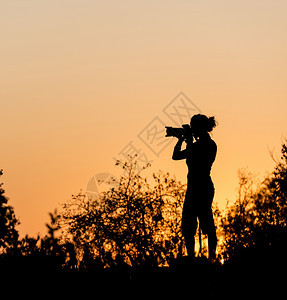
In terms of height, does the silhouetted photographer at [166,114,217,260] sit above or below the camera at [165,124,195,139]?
below

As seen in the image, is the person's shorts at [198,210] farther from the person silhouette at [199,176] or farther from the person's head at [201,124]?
the person's head at [201,124]

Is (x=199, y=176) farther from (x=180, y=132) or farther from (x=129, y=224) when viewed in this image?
(x=129, y=224)

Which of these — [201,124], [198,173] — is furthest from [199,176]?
[201,124]

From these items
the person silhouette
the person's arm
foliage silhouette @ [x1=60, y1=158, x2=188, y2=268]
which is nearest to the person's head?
the person silhouette

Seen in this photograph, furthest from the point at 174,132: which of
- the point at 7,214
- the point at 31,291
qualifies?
the point at 7,214

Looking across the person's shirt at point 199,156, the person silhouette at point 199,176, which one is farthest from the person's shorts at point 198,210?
the person's shirt at point 199,156

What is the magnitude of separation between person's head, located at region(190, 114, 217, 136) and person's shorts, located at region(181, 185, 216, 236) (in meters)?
1.08

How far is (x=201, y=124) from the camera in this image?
1180 centimetres

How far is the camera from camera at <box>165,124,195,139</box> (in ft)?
39.6

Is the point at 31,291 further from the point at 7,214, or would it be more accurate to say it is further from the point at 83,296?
the point at 7,214

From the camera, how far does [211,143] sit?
39.0ft

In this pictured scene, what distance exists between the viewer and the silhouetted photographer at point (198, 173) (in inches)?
464

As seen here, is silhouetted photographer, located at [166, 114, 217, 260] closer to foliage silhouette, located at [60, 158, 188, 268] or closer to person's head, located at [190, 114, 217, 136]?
person's head, located at [190, 114, 217, 136]

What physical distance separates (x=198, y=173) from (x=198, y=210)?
29.4 inches
